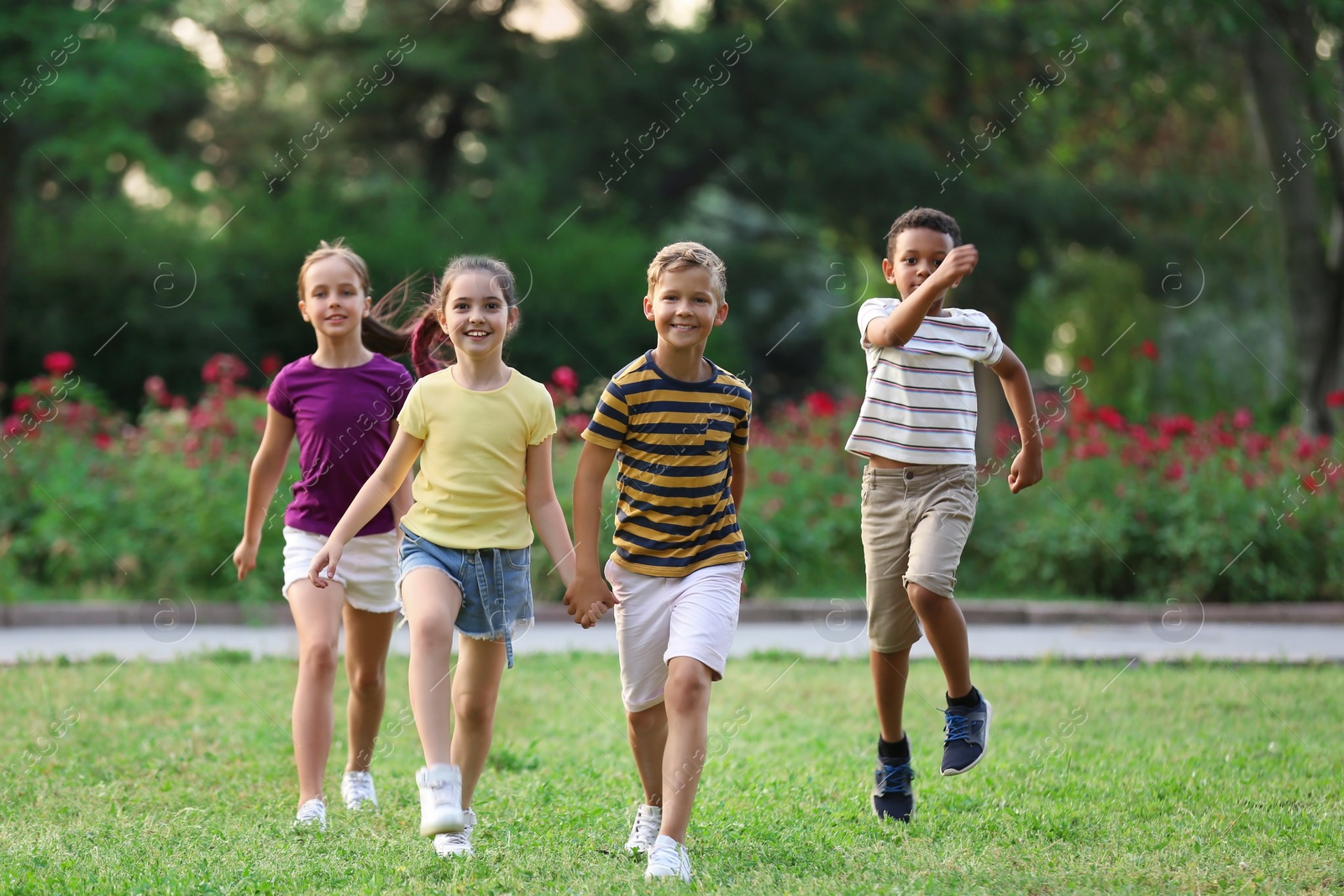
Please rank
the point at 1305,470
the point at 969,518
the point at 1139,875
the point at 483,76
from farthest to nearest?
1. the point at 483,76
2. the point at 1305,470
3. the point at 969,518
4. the point at 1139,875

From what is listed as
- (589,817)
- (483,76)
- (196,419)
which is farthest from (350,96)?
(589,817)

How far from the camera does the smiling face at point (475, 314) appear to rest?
391 centimetres

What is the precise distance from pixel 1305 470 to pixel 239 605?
7331 millimetres

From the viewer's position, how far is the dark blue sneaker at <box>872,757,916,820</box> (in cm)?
435

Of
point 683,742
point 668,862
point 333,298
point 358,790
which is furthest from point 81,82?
point 668,862

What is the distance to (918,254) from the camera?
425cm

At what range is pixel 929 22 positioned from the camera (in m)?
23.4

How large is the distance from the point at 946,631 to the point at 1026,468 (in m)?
0.62

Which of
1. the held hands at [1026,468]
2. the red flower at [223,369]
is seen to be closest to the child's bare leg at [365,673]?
the held hands at [1026,468]

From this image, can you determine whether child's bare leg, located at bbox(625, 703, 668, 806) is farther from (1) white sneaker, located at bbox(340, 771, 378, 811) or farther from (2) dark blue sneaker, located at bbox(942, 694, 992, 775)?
(1) white sneaker, located at bbox(340, 771, 378, 811)

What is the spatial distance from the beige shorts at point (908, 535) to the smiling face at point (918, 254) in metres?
0.56

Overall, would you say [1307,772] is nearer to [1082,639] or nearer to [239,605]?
[1082,639]

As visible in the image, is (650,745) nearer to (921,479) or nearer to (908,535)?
(908,535)

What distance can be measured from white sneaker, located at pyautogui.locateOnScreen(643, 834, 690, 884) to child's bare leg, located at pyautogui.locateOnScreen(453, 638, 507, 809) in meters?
0.62
